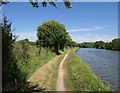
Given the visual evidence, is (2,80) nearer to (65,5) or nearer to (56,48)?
(65,5)

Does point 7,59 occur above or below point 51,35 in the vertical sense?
below

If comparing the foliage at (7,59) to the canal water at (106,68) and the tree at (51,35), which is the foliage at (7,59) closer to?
the canal water at (106,68)

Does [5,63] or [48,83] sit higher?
[5,63]

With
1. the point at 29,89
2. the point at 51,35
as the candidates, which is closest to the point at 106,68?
the point at 29,89

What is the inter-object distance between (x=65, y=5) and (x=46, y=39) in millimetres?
54053

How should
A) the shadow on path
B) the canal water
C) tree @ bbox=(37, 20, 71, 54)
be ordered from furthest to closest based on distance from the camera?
tree @ bbox=(37, 20, 71, 54)
the canal water
the shadow on path

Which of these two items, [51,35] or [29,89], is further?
[51,35]

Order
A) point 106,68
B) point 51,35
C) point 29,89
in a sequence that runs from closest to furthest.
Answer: point 29,89 < point 106,68 < point 51,35

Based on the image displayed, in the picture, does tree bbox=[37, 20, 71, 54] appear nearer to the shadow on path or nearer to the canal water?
the canal water

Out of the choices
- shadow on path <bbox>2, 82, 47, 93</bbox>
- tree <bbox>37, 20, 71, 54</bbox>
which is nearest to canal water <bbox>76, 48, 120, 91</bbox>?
shadow on path <bbox>2, 82, 47, 93</bbox>

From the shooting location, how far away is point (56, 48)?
6800 cm

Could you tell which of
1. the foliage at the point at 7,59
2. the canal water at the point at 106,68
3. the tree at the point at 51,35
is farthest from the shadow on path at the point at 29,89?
the tree at the point at 51,35

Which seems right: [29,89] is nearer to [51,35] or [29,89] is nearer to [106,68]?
[106,68]

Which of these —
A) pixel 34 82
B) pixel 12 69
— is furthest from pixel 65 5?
pixel 34 82
